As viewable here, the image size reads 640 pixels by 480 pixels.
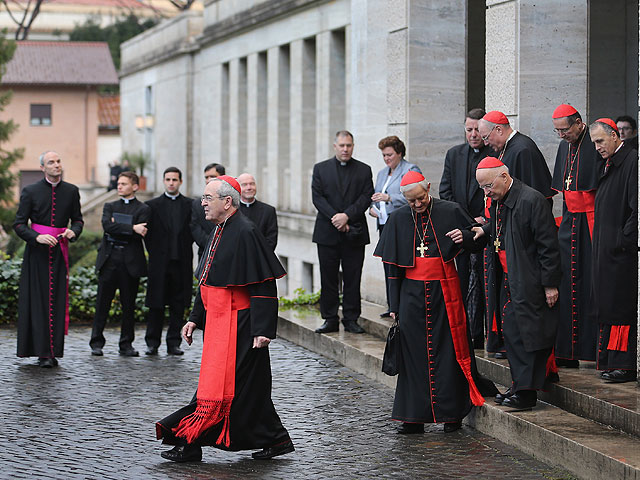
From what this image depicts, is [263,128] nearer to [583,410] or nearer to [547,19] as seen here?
[547,19]

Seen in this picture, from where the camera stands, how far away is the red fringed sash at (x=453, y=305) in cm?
913

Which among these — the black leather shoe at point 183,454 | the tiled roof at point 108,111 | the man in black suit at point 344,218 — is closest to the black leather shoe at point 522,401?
the black leather shoe at point 183,454

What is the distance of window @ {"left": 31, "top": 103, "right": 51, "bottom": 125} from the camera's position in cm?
6231

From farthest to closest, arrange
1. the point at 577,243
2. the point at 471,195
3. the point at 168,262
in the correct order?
the point at 168,262 < the point at 471,195 < the point at 577,243

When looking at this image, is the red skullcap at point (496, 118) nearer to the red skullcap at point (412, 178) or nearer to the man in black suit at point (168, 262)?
the red skullcap at point (412, 178)

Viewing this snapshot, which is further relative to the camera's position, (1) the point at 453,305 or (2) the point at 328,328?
(2) the point at 328,328

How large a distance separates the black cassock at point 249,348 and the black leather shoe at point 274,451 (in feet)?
0.12

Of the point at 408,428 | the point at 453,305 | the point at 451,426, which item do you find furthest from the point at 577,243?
the point at 408,428

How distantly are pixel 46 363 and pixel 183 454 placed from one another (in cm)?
430

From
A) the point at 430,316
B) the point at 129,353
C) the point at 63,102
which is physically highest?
the point at 63,102

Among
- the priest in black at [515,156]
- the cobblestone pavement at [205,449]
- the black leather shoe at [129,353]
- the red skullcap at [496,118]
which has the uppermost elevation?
the red skullcap at [496,118]

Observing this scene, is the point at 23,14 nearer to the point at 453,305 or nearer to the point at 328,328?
the point at 328,328

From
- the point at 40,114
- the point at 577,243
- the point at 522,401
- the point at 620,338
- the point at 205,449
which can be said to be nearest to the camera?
the point at 205,449

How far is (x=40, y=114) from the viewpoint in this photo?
206 ft
